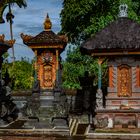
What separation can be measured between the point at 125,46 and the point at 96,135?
4.43m

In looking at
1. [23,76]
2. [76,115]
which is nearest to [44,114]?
[76,115]

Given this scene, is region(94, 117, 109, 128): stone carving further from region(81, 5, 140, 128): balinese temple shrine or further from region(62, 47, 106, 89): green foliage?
region(62, 47, 106, 89): green foliage

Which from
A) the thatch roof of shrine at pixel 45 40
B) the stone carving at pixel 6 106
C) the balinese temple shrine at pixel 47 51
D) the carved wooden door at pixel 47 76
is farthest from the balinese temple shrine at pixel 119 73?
the stone carving at pixel 6 106

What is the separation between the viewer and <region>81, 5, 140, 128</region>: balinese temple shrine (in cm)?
2205

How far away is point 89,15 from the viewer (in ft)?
108

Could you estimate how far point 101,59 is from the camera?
73.9ft

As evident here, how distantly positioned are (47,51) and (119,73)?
169 inches

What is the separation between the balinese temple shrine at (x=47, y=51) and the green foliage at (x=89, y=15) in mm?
6761

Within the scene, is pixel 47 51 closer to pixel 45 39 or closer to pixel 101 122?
pixel 45 39

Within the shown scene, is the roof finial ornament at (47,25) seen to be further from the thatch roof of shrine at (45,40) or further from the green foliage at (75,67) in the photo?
the green foliage at (75,67)

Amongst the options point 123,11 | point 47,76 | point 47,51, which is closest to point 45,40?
point 47,51

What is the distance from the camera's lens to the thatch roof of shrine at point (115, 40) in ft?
72.1

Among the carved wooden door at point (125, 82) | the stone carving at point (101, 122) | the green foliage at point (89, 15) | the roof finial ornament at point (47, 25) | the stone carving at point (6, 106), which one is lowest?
the stone carving at point (101, 122)

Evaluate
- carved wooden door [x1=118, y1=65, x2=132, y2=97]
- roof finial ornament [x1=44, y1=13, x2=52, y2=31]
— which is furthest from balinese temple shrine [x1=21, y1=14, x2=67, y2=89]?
carved wooden door [x1=118, y1=65, x2=132, y2=97]
